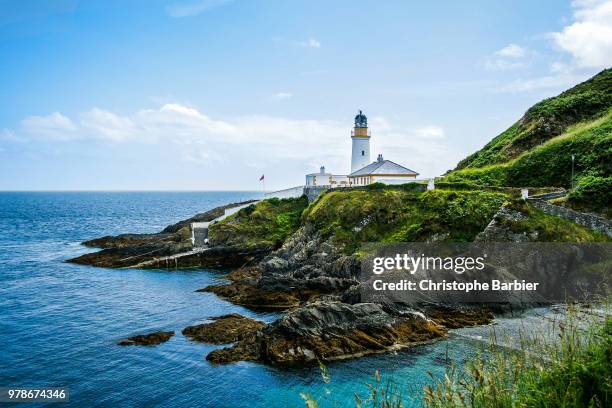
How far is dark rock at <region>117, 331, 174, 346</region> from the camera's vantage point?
78.2 feet

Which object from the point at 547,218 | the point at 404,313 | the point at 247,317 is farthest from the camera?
A: the point at 547,218

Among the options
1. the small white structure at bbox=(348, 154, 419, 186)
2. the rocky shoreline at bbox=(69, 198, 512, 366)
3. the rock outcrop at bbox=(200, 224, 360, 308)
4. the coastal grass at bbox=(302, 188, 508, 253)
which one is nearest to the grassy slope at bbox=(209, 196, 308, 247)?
the coastal grass at bbox=(302, 188, 508, 253)

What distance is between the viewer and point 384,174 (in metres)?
49.9

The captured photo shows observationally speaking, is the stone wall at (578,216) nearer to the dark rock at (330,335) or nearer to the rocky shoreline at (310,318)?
the rocky shoreline at (310,318)

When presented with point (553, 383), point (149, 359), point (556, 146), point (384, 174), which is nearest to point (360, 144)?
point (384, 174)

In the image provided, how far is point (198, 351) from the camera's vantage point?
22688 mm

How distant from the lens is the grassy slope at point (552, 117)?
5131 centimetres

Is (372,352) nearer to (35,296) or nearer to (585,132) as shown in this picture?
(35,296)

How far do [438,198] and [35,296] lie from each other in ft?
105

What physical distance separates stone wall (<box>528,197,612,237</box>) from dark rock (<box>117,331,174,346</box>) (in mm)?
26373

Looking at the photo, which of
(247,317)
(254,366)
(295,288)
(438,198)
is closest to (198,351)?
(254,366)

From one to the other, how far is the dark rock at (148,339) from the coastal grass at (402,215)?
54.4ft

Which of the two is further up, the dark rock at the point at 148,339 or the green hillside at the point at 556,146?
the green hillside at the point at 556,146

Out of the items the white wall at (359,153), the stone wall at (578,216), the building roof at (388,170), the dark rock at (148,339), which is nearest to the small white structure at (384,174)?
the building roof at (388,170)
